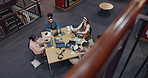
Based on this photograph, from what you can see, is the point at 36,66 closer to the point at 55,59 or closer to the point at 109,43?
the point at 55,59

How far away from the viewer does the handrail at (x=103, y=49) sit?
36 cm

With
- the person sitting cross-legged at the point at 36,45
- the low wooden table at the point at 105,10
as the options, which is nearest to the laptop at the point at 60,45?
the person sitting cross-legged at the point at 36,45

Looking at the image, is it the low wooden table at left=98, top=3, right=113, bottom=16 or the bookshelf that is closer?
the low wooden table at left=98, top=3, right=113, bottom=16

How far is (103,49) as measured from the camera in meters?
0.41

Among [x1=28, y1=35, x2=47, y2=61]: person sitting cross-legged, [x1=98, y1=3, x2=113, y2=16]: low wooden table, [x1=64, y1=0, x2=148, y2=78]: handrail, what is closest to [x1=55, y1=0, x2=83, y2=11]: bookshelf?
[x1=98, y1=3, x2=113, y2=16]: low wooden table

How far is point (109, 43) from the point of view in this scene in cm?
43

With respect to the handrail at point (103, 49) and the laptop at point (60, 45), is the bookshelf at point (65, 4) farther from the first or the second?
the handrail at point (103, 49)

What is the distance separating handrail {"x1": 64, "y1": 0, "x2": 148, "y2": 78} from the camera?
0.36m

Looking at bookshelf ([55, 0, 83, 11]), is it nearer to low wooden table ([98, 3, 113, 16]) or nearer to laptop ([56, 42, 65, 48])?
low wooden table ([98, 3, 113, 16])

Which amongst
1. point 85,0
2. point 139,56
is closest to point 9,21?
point 85,0

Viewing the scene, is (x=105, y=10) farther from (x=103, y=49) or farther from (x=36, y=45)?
(x=103, y=49)

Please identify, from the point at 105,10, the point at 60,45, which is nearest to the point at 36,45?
the point at 60,45

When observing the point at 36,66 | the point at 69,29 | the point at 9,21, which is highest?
the point at 69,29

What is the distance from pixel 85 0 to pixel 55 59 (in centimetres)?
548
